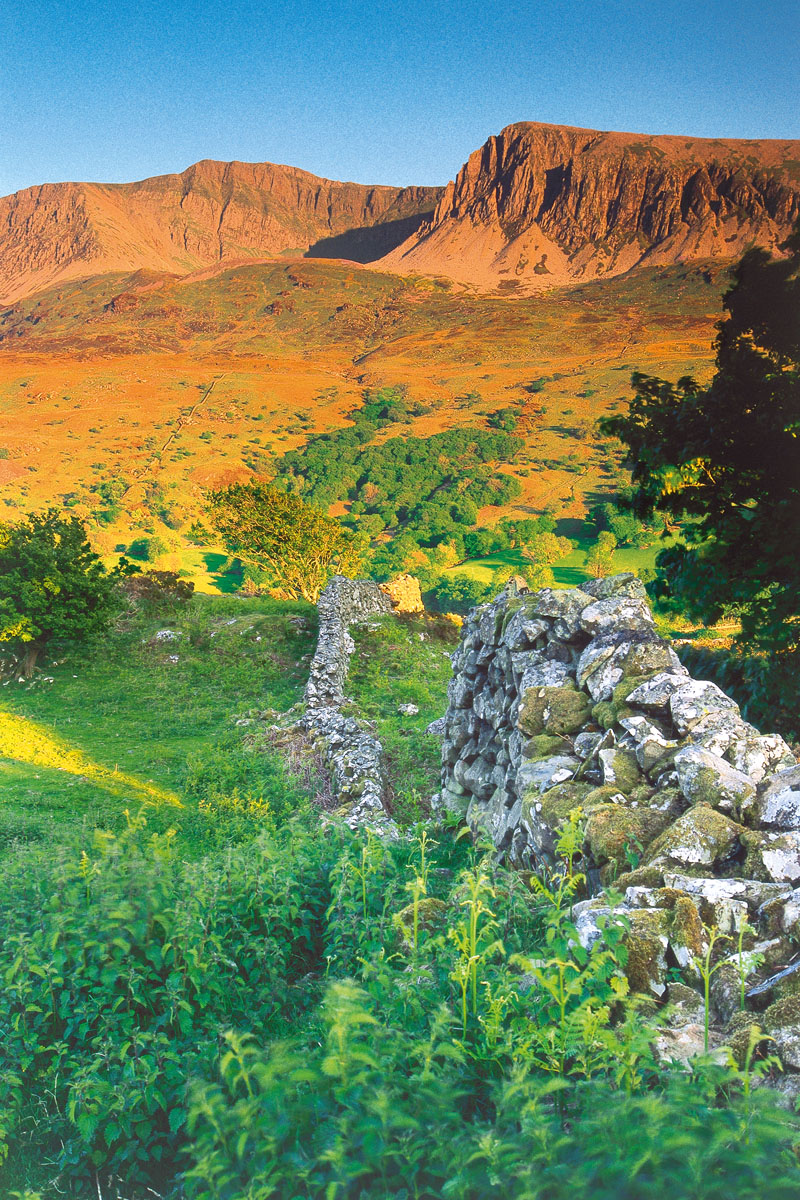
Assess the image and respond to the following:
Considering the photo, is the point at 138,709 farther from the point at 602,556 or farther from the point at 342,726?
the point at 602,556

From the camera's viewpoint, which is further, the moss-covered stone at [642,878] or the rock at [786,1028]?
the moss-covered stone at [642,878]

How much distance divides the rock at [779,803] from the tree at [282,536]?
37.6 m

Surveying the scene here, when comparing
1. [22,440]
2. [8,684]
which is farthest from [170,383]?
[8,684]

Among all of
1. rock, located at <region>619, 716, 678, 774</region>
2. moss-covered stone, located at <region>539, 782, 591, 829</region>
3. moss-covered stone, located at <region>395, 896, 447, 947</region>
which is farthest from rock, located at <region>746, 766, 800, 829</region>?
moss-covered stone, located at <region>395, 896, 447, 947</region>

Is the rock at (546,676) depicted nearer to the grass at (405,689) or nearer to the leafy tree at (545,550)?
the grass at (405,689)

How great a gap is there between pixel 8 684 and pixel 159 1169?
18956 millimetres

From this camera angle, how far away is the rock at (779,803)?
4.87 metres

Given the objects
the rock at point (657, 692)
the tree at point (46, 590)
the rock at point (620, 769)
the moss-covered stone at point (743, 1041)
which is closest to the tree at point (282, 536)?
the tree at point (46, 590)

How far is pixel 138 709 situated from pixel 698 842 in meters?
15.6

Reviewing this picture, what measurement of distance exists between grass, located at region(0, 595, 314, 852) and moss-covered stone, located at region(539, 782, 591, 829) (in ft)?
19.0

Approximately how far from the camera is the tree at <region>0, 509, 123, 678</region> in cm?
1961

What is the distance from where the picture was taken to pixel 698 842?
4828 millimetres

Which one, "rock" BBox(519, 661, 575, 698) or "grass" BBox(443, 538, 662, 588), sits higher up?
"rock" BBox(519, 661, 575, 698)

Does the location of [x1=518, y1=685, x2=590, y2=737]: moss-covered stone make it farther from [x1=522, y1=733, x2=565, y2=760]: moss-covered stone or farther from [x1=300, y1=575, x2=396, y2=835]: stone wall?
[x1=300, y1=575, x2=396, y2=835]: stone wall
